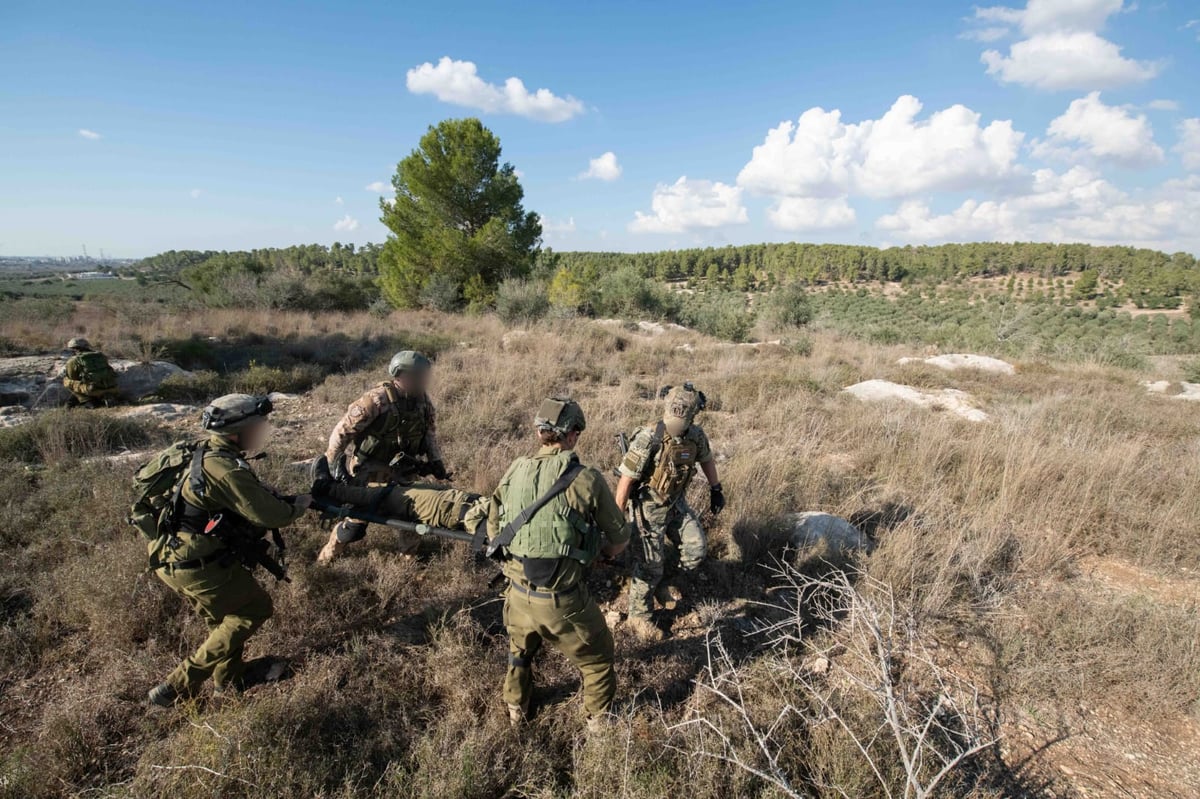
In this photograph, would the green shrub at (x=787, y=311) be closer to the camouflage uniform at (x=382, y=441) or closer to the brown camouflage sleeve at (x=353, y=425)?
the camouflage uniform at (x=382, y=441)

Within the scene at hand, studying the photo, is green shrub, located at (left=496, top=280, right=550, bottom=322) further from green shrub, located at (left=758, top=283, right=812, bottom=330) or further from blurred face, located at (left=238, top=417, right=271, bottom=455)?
blurred face, located at (left=238, top=417, right=271, bottom=455)

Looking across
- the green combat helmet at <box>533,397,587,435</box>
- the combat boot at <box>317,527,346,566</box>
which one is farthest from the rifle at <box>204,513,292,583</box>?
the green combat helmet at <box>533,397,587,435</box>

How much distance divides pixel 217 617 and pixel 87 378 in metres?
7.01

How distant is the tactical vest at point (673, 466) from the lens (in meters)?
2.89

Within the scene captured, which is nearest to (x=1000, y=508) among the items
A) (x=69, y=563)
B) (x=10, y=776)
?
(x=10, y=776)

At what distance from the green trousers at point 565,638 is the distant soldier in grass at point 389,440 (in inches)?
59.2

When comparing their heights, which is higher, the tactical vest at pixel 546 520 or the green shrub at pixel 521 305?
the green shrub at pixel 521 305

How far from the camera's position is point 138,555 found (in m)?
2.92

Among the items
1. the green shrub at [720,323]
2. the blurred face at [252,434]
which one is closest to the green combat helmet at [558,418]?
the blurred face at [252,434]

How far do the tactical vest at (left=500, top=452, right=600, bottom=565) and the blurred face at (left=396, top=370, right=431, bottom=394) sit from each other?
5.04 feet

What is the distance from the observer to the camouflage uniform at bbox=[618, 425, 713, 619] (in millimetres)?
2895

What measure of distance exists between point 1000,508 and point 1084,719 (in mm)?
1982

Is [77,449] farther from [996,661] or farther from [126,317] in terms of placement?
[126,317]

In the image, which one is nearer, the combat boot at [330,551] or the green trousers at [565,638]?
the green trousers at [565,638]
